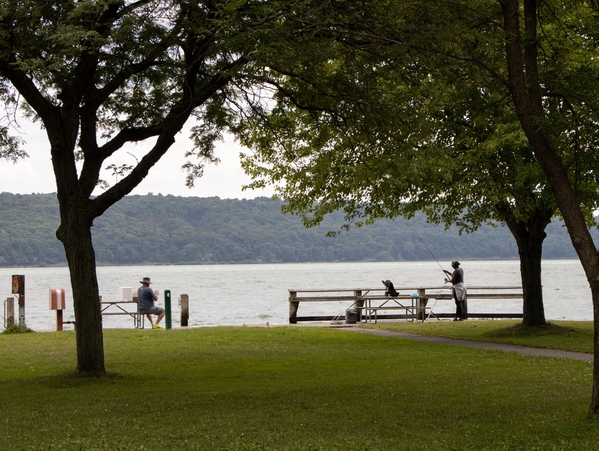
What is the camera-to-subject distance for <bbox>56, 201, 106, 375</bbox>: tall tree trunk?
482 inches

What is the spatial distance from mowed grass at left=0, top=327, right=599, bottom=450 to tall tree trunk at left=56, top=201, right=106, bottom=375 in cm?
39

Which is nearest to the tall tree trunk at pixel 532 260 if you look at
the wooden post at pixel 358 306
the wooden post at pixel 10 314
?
the wooden post at pixel 358 306

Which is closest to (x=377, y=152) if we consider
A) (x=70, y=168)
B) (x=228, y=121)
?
(x=228, y=121)

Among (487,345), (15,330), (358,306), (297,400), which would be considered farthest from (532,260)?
(15,330)

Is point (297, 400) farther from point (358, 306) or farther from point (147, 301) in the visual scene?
point (358, 306)

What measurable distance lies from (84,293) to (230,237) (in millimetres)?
111939

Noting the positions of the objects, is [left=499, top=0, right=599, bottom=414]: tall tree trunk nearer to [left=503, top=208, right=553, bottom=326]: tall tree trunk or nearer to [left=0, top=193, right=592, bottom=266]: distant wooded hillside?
[left=503, top=208, right=553, bottom=326]: tall tree trunk

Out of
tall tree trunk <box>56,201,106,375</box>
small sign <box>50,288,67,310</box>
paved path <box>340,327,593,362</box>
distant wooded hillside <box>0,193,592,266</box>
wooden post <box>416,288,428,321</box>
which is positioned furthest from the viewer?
distant wooded hillside <box>0,193,592,266</box>

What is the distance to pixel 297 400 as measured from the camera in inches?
396

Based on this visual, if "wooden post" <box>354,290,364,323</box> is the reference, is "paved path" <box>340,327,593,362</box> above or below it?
below

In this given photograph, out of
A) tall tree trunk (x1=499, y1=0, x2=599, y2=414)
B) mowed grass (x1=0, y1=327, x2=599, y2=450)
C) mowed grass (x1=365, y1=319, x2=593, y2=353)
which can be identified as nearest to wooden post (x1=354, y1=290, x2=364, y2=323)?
mowed grass (x1=365, y1=319, x2=593, y2=353)

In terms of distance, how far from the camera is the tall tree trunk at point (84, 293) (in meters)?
12.2

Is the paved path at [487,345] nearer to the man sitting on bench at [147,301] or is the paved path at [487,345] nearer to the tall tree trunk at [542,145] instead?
the man sitting on bench at [147,301]

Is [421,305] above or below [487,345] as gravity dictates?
above
